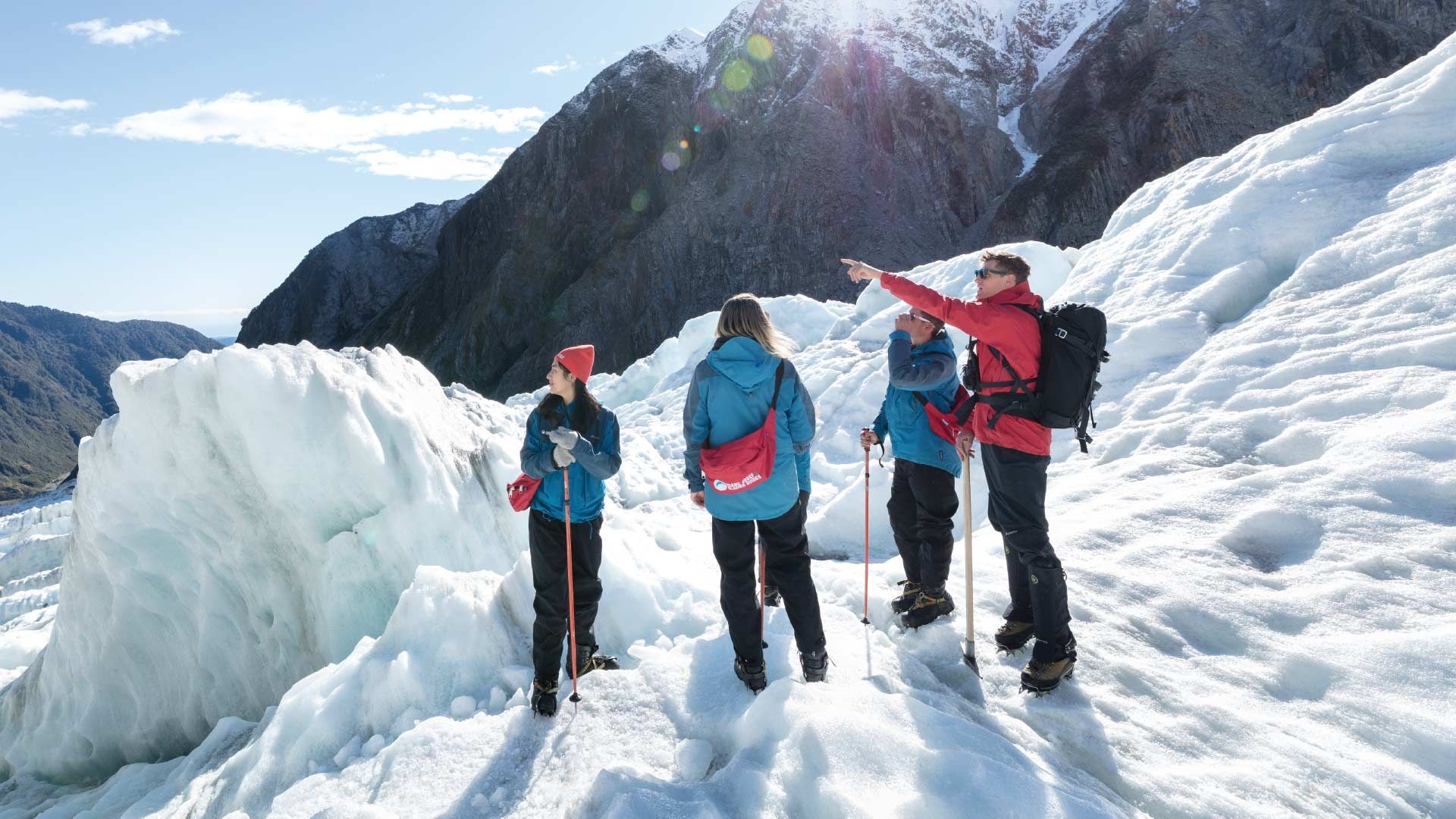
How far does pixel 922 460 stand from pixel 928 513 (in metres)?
0.34

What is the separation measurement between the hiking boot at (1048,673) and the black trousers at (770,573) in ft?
3.46

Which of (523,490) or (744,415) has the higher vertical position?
(744,415)

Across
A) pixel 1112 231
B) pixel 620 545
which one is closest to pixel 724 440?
pixel 620 545

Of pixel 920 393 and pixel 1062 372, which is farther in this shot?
pixel 920 393

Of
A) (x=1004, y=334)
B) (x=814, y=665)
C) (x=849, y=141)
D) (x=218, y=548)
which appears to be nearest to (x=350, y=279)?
(x=849, y=141)

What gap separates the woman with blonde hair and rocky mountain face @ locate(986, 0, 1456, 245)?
4797 centimetres

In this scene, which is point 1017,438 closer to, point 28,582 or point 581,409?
point 581,409

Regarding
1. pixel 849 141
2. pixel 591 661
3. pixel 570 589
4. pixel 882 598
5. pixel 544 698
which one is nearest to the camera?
pixel 544 698

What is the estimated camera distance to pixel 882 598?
16.5ft

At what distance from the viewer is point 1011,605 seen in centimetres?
410

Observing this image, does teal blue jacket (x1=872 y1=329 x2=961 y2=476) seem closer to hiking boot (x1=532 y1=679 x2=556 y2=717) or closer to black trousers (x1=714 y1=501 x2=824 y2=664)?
black trousers (x1=714 y1=501 x2=824 y2=664)

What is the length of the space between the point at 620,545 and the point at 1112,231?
10342 millimetres

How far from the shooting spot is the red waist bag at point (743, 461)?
351 centimetres

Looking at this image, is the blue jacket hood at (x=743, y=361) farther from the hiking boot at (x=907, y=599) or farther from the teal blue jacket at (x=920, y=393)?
the hiking boot at (x=907, y=599)
